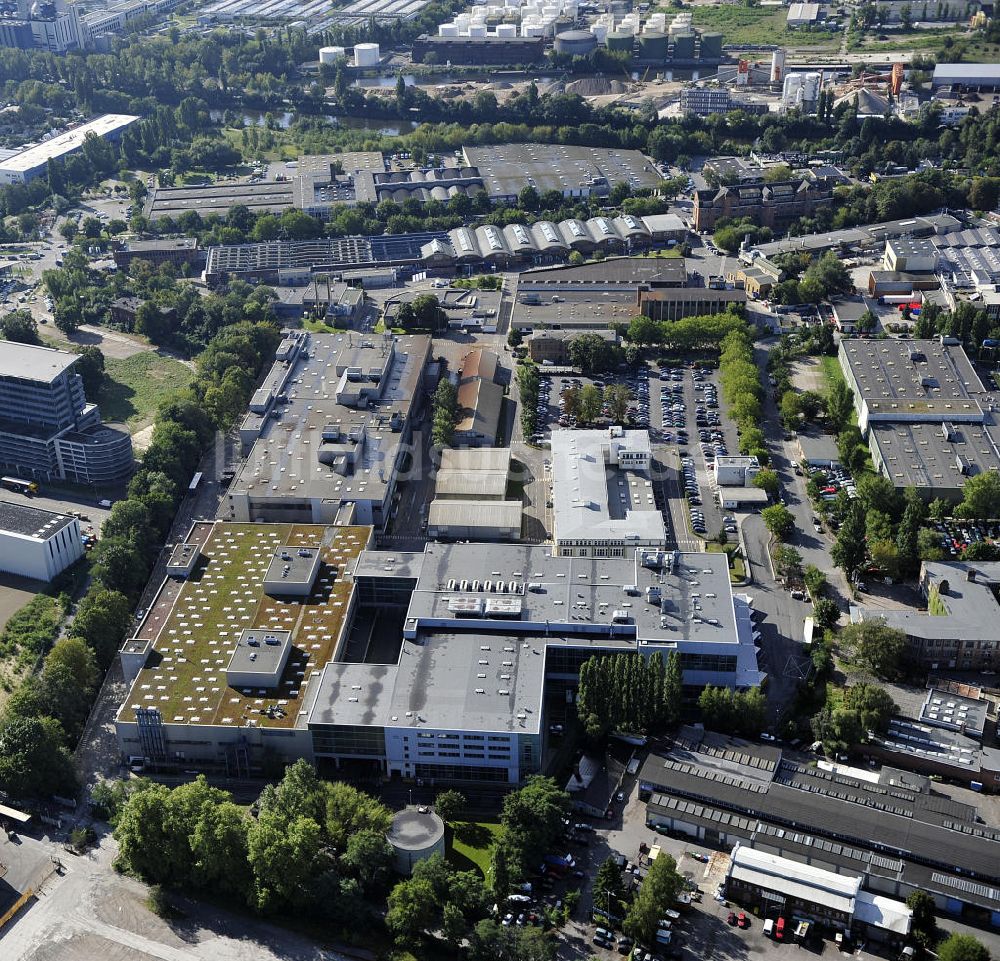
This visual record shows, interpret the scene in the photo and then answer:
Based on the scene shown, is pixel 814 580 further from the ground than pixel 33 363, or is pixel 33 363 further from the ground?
pixel 33 363

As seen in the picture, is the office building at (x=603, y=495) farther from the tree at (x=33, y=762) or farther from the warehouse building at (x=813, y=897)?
the tree at (x=33, y=762)

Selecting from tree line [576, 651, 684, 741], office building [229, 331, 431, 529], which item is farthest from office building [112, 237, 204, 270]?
tree line [576, 651, 684, 741]

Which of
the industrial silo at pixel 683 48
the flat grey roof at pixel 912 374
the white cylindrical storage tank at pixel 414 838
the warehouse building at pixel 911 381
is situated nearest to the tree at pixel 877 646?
the white cylindrical storage tank at pixel 414 838

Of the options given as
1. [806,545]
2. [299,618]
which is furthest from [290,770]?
[806,545]

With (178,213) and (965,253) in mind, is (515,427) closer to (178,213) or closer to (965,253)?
(965,253)

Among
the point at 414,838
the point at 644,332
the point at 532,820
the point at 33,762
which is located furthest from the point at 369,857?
the point at 644,332

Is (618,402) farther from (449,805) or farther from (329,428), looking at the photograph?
(449,805)

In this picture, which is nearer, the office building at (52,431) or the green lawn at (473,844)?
the green lawn at (473,844)
